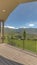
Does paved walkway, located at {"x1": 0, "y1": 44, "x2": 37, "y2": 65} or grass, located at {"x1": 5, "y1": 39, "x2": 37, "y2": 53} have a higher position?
grass, located at {"x1": 5, "y1": 39, "x2": 37, "y2": 53}

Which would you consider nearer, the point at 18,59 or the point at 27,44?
the point at 18,59

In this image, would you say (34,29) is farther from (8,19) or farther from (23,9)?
(8,19)

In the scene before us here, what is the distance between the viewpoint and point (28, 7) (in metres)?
9.17

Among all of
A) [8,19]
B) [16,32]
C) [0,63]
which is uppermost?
[8,19]

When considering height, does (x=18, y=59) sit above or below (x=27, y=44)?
below

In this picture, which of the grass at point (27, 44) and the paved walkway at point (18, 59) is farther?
the grass at point (27, 44)

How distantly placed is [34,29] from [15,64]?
3.31 meters

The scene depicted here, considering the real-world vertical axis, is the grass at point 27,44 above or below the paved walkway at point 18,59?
above

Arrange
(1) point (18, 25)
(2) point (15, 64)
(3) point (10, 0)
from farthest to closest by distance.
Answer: (1) point (18, 25) < (3) point (10, 0) < (2) point (15, 64)

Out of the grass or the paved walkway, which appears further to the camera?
the grass

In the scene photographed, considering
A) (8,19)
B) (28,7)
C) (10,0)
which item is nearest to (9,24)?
(8,19)

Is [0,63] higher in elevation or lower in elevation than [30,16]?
lower

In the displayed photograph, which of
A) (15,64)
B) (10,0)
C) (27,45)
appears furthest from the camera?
(27,45)

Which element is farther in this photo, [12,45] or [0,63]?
[12,45]
